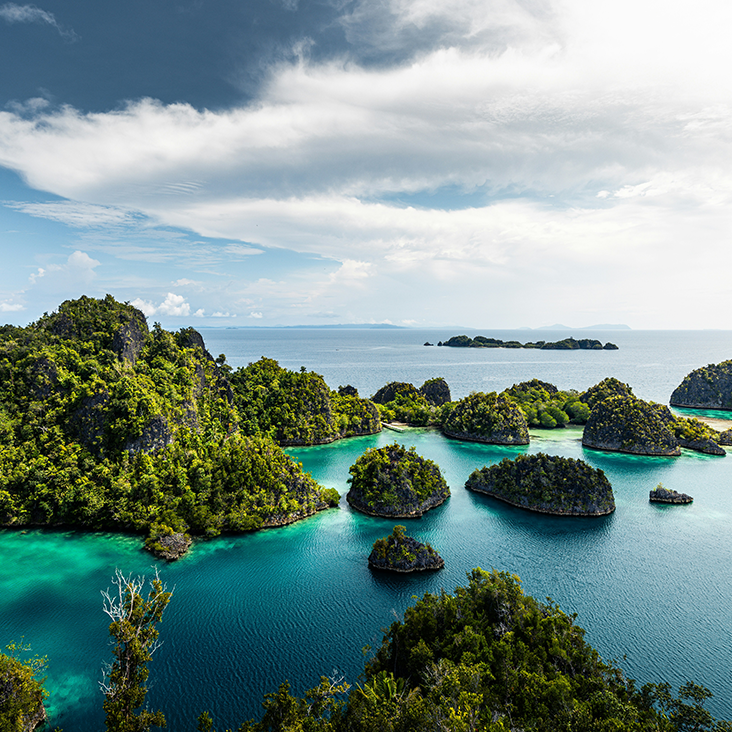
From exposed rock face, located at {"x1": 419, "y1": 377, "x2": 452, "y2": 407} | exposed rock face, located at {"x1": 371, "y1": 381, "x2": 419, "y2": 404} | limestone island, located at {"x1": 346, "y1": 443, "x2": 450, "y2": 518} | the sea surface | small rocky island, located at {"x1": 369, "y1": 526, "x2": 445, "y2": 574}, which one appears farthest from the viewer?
exposed rock face, located at {"x1": 419, "y1": 377, "x2": 452, "y2": 407}

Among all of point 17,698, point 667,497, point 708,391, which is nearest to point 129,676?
point 17,698

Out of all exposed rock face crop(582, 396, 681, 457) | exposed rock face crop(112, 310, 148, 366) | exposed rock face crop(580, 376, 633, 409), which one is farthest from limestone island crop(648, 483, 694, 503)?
exposed rock face crop(112, 310, 148, 366)

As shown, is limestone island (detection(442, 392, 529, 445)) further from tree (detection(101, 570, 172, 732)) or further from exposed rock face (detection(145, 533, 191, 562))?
tree (detection(101, 570, 172, 732))

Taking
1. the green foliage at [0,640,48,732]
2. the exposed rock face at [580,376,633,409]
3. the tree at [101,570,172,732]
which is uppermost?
the exposed rock face at [580,376,633,409]

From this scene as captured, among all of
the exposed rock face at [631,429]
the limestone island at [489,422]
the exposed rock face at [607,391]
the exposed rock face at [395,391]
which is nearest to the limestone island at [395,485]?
the limestone island at [489,422]

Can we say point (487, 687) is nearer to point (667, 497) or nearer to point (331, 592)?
point (331, 592)

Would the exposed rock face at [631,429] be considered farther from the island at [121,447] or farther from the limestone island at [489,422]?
the island at [121,447]

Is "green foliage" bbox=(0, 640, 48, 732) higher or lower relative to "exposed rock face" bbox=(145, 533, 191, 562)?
higher
